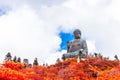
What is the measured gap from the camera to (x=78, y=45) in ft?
214

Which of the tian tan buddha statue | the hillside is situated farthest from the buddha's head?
the hillside

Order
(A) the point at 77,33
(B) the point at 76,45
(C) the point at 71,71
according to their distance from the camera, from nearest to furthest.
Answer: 1. (C) the point at 71,71
2. (B) the point at 76,45
3. (A) the point at 77,33

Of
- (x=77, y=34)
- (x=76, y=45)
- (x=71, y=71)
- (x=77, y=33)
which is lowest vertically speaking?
(x=71, y=71)

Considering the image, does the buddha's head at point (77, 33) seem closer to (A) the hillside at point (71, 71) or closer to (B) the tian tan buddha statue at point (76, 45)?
(B) the tian tan buddha statue at point (76, 45)

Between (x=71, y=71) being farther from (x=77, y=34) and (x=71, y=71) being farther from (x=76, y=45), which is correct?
(x=77, y=34)

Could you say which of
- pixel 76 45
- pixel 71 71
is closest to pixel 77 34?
pixel 76 45

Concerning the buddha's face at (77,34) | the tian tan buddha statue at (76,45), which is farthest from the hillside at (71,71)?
the buddha's face at (77,34)

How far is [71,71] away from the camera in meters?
53.1

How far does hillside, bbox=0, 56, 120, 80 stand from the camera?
157 ft

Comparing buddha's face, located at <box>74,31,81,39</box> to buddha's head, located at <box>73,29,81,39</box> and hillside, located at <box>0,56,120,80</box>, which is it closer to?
buddha's head, located at <box>73,29,81,39</box>

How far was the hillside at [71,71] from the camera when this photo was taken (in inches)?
1880

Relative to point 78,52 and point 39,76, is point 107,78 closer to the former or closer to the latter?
point 39,76

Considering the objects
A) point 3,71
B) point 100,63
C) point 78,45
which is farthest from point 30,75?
point 78,45

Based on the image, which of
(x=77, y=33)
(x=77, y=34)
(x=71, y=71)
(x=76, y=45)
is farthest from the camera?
(x=77, y=34)
